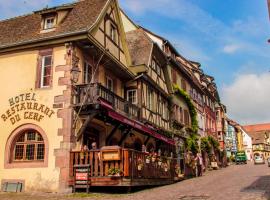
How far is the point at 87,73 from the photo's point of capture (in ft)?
59.9

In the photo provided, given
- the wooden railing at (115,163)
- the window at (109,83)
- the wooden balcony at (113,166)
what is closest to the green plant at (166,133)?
the window at (109,83)

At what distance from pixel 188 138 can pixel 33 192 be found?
801 inches

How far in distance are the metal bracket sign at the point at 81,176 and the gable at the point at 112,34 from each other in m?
6.33

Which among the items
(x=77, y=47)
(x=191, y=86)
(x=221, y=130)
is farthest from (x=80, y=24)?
(x=221, y=130)

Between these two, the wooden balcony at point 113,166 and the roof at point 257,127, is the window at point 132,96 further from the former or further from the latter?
the roof at point 257,127

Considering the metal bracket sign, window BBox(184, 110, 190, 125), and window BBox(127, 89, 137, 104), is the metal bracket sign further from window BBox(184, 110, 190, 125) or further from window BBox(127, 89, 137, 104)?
window BBox(184, 110, 190, 125)

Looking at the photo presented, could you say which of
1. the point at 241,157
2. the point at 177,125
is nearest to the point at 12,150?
the point at 177,125

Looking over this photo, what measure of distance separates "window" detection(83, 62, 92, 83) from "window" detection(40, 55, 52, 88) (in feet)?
5.31

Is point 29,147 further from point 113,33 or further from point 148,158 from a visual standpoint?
point 113,33

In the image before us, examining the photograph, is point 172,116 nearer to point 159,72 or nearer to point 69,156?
point 159,72

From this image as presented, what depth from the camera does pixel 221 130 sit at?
182ft

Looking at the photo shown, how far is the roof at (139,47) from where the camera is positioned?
24531 millimetres

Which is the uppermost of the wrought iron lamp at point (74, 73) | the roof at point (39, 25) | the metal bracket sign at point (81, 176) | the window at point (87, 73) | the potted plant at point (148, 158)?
the roof at point (39, 25)

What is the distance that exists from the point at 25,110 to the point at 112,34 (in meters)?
6.71
